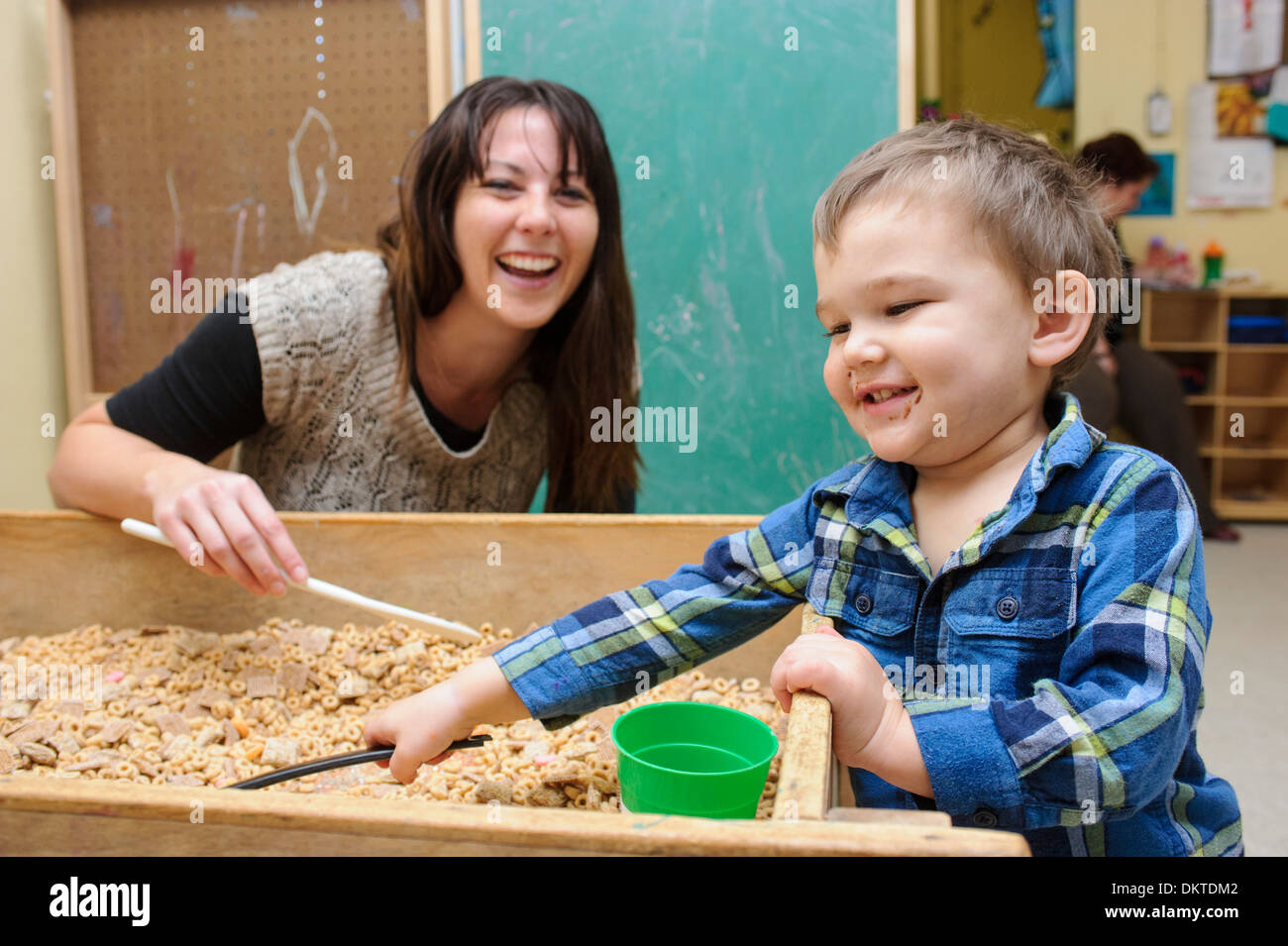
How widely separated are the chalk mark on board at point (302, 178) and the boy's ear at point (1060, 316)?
208 cm

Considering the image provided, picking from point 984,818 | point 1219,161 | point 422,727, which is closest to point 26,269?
point 422,727

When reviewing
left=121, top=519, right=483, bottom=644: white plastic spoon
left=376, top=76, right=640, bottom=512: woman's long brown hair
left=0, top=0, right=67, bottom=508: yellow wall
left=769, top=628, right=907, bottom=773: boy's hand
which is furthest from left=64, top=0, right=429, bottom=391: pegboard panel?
left=769, top=628, right=907, bottom=773: boy's hand

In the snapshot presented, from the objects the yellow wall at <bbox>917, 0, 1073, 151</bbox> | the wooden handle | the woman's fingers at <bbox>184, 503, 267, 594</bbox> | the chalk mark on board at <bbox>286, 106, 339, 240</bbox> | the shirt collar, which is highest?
the yellow wall at <bbox>917, 0, 1073, 151</bbox>

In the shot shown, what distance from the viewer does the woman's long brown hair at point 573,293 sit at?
→ 1.33 metres

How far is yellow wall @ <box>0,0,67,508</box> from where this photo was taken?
244 centimetres

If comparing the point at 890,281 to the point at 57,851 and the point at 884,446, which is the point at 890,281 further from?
the point at 57,851

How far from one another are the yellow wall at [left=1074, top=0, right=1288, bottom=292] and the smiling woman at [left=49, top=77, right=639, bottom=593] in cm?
349

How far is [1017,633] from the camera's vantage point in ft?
2.27

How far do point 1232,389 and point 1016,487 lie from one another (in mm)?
4010

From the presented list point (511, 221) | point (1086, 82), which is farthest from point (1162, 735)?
point (1086, 82)

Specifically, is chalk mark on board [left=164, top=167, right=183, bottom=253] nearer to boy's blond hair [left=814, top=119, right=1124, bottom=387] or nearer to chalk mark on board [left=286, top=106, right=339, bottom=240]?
chalk mark on board [left=286, top=106, right=339, bottom=240]

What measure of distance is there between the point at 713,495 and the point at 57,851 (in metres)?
1.87

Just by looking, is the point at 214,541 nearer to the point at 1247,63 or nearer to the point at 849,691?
the point at 849,691

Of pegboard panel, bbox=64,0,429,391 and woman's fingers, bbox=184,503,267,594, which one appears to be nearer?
woman's fingers, bbox=184,503,267,594
